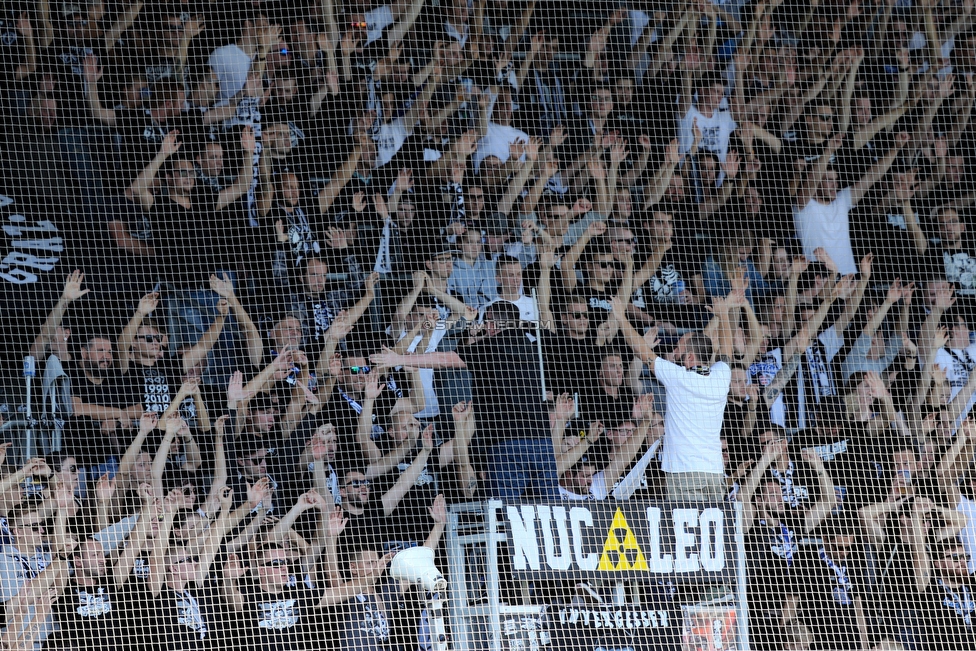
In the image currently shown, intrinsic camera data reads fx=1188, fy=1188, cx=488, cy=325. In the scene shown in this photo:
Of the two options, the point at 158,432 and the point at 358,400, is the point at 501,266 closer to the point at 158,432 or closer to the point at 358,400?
the point at 358,400

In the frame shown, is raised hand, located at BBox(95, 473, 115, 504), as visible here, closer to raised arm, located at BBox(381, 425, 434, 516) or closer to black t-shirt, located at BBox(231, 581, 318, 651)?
black t-shirt, located at BBox(231, 581, 318, 651)

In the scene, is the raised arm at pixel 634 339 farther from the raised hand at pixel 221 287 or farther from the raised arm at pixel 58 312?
the raised arm at pixel 58 312

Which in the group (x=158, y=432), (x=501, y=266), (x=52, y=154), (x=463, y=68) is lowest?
(x=158, y=432)

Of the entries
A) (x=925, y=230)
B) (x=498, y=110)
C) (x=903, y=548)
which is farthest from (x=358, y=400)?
(x=925, y=230)

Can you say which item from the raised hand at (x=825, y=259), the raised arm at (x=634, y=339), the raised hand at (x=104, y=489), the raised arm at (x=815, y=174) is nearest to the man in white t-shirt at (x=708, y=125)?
the raised arm at (x=815, y=174)

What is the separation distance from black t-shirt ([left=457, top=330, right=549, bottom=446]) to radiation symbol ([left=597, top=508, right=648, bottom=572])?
596mm

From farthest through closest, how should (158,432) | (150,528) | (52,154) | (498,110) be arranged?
(498,110) → (52,154) → (158,432) → (150,528)

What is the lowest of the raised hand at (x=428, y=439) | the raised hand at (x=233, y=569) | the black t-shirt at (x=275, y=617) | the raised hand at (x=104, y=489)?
the black t-shirt at (x=275, y=617)

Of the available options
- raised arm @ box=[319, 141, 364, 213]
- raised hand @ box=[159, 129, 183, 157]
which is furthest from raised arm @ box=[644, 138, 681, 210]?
raised hand @ box=[159, 129, 183, 157]

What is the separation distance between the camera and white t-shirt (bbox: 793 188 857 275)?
582 cm

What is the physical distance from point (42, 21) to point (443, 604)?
3231 millimetres

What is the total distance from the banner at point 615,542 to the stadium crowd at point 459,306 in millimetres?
206

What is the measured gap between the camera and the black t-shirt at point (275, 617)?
4633 mm

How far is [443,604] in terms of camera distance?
4629mm
